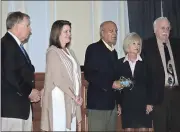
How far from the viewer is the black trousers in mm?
2398

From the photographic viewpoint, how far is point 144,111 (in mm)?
2816

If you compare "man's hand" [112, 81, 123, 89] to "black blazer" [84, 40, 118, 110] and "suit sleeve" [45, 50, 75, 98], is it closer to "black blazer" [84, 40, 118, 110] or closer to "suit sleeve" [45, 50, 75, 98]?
"black blazer" [84, 40, 118, 110]

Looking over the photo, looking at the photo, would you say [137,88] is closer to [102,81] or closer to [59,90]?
[102,81]

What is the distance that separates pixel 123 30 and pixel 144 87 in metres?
1.34

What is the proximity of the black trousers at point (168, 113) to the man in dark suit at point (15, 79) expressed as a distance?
903 millimetres

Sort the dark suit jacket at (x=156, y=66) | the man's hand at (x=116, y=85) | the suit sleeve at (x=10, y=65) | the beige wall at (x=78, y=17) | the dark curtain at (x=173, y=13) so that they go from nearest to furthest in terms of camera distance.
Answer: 1. the suit sleeve at (x=10, y=65)
2. the dark curtain at (x=173, y=13)
3. the dark suit jacket at (x=156, y=66)
4. the man's hand at (x=116, y=85)
5. the beige wall at (x=78, y=17)

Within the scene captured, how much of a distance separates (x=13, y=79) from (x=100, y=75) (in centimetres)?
77

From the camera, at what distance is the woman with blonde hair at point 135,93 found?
280cm

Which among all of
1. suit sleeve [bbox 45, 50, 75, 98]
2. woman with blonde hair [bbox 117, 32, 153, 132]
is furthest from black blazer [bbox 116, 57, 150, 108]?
suit sleeve [bbox 45, 50, 75, 98]

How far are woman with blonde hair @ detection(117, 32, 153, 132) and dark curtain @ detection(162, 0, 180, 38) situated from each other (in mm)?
348

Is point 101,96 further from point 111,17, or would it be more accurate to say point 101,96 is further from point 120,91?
point 111,17

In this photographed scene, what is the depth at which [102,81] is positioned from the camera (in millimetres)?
2809

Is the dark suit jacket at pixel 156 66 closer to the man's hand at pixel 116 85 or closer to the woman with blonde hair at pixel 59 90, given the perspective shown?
the man's hand at pixel 116 85

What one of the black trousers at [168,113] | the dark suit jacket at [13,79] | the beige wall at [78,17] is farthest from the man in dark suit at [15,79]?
the beige wall at [78,17]
